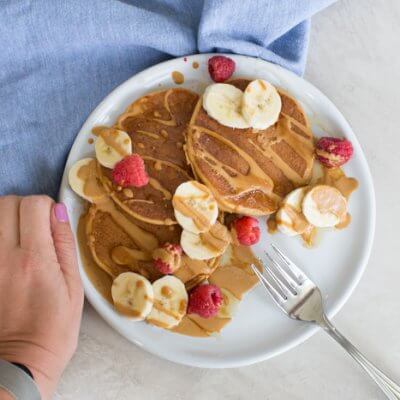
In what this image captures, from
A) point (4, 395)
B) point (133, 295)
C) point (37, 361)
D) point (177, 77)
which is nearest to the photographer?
point (4, 395)

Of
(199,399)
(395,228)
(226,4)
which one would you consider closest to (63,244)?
(199,399)

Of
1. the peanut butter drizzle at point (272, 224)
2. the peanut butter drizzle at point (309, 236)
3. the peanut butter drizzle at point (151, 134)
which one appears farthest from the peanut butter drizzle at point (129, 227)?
the peanut butter drizzle at point (309, 236)

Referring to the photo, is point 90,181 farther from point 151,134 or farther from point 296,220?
point 296,220

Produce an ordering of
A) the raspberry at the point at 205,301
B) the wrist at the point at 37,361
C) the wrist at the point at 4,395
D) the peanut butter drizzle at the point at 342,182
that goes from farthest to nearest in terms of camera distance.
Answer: the peanut butter drizzle at the point at 342,182 < the raspberry at the point at 205,301 < the wrist at the point at 37,361 < the wrist at the point at 4,395

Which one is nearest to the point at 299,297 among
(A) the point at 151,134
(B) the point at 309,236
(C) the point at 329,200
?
(B) the point at 309,236

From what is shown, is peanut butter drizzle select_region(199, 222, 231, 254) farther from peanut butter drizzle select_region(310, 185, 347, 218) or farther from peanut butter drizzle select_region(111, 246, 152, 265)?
peanut butter drizzle select_region(310, 185, 347, 218)

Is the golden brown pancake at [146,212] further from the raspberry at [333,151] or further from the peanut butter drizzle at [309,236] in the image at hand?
the raspberry at [333,151]
